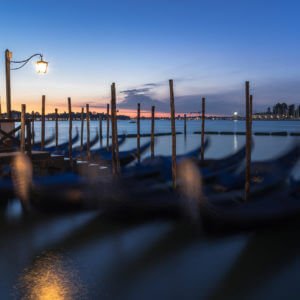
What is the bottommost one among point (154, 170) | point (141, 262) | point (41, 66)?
point (141, 262)

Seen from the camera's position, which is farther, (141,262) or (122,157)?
(122,157)

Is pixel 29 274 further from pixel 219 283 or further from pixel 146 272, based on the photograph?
pixel 219 283

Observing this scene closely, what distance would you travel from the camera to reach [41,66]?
227 inches

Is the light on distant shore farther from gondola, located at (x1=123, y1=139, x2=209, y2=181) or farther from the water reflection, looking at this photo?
the water reflection

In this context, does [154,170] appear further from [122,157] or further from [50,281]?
[50,281]

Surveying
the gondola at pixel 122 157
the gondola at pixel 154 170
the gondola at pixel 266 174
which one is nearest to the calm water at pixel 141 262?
the gondola at pixel 266 174

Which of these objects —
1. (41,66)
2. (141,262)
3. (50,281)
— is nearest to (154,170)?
(41,66)

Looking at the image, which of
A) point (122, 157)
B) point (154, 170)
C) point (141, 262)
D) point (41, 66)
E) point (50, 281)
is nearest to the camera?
point (50, 281)

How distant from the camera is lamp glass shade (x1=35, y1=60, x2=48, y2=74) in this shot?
5.73 m

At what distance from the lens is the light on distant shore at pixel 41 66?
5734 millimetres

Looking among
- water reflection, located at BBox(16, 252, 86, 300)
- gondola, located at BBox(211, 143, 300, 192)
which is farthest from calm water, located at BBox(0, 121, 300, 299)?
gondola, located at BBox(211, 143, 300, 192)

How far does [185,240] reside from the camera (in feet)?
12.8

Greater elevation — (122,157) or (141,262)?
(122,157)

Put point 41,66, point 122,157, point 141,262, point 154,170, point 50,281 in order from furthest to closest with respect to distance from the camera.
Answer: point 122,157 < point 154,170 < point 41,66 < point 141,262 < point 50,281
